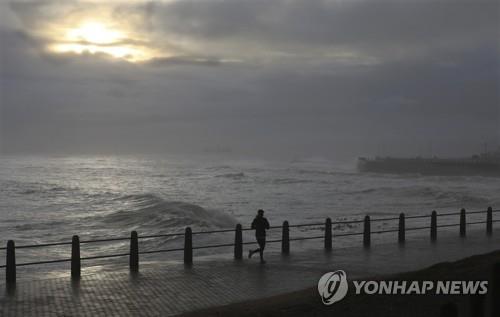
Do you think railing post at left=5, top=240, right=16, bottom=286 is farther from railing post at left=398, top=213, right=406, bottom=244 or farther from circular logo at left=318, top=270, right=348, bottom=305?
railing post at left=398, top=213, right=406, bottom=244

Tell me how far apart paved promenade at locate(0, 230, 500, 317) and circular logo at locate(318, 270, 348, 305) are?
1.13ft

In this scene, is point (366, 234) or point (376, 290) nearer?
point (376, 290)

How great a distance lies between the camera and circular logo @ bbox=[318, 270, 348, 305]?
33.7 ft

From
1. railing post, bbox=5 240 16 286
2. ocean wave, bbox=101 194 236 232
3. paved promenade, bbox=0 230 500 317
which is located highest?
railing post, bbox=5 240 16 286

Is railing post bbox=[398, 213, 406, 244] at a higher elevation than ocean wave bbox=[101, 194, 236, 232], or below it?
higher

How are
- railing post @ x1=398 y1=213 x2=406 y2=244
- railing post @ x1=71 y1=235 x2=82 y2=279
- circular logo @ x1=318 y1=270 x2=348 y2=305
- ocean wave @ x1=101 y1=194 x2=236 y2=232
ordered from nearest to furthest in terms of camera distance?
circular logo @ x1=318 y1=270 x2=348 y2=305, railing post @ x1=71 y1=235 x2=82 y2=279, railing post @ x1=398 y1=213 x2=406 y2=244, ocean wave @ x1=101 y1=194 x2=236 y2=232

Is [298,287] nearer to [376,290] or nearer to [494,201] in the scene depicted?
[376,290]

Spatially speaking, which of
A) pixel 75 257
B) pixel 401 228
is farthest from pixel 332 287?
pixel 401 228

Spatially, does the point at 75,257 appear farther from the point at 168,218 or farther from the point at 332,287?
the point at 168,218

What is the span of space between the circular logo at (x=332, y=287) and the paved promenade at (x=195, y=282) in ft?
1.13

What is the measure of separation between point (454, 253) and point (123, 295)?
10620mm

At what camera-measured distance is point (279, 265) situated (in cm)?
1518

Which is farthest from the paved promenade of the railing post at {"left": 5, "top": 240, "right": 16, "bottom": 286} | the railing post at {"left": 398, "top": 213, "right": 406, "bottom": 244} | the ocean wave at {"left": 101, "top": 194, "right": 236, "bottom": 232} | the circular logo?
the ocean wave at {"left": 101, "top": 194, "right": 236, "bottom": 232}

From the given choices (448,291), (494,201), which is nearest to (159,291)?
(448,291)
